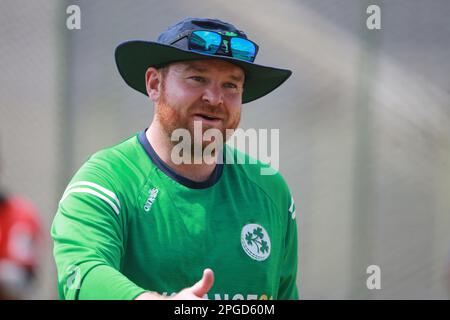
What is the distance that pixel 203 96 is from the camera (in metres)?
2.10

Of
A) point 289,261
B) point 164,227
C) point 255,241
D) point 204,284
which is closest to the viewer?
point 204,284

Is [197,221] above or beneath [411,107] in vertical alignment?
beneath

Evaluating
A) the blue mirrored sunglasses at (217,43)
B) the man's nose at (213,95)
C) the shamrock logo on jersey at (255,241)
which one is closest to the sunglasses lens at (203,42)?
the blue mirrored sunglasses at (217,43)

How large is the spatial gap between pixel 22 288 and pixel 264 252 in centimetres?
68

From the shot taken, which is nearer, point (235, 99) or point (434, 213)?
point (235, 99)

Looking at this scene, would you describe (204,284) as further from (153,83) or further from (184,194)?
(153,83)

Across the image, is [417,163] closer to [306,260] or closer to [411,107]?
[411,107]

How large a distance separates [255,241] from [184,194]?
0.25m

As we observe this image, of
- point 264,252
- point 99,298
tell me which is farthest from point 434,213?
point 99,298

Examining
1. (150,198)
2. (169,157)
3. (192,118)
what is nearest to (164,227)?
(150,198)

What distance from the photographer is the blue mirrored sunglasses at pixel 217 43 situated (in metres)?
2.07

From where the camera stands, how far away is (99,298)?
5.88 ft

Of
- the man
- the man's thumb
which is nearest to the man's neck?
the man

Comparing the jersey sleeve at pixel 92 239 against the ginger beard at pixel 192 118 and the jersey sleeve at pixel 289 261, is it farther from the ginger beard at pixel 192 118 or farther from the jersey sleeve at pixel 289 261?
the jersey sleeve at pixel 289 261
